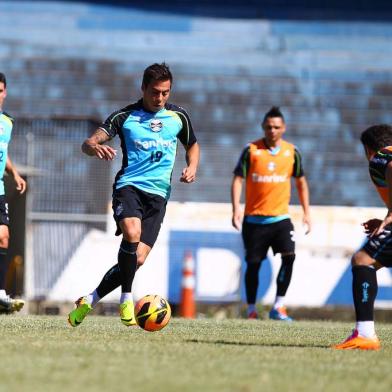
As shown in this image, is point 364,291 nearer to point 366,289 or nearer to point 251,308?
point 366,289

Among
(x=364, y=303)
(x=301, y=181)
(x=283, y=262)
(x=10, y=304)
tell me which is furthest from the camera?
(x=301, y=181)

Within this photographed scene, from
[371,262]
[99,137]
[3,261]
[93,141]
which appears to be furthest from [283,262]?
[371,262]

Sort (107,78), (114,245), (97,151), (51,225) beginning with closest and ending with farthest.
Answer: (97,151)
(114,245)
(51,225)
(107,78)

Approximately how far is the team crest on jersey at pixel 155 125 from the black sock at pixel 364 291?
229 centimetres

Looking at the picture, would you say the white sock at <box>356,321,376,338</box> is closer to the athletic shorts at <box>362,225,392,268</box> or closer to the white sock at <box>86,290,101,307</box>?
the athletic shorts at <box>362,225,392,268</box>

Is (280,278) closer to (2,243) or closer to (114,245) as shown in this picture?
(2,243)

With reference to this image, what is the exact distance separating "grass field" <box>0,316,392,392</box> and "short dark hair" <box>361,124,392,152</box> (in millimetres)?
1352

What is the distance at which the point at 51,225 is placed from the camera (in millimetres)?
17641

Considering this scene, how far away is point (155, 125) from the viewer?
8422 millimetres

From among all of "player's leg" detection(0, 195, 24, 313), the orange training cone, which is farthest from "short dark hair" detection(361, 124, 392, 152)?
the orange training cone

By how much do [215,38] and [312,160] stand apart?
4552 millimetres

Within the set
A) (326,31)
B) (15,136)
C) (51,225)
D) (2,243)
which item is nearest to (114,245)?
(51,225)

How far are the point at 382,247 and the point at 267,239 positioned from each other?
5.72m

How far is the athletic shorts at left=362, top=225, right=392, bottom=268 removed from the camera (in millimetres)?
6809
